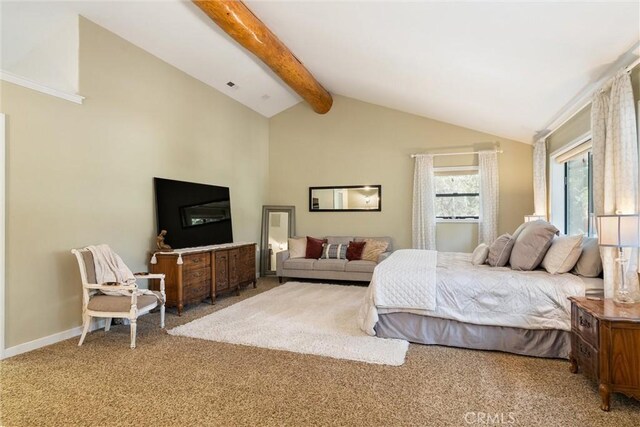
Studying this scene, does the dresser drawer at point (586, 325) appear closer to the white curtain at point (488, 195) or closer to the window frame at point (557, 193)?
the window frame at point (557, 193)

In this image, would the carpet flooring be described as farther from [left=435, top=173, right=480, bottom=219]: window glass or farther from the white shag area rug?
[left=435, top=173, right=480, bottom=219]: window glass

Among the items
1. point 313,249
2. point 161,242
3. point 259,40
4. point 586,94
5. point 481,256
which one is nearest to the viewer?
point 586,94

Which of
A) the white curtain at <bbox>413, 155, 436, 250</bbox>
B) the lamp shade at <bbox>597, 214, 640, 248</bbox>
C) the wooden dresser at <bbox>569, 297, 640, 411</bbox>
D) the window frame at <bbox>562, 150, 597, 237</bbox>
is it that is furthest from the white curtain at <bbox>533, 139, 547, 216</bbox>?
the wooden dresser at <bbox>569, 297, 640, 411</bbox>

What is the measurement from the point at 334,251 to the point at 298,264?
0.69 m

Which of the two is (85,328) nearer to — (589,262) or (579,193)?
(589,262)

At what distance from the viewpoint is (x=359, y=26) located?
3.34 meters

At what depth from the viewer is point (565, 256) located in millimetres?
2930

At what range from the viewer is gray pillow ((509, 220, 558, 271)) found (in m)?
3.10

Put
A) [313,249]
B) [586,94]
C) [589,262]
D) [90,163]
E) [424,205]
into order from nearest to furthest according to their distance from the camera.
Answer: [589,262] < [586,94] < [90,163] < [424,205] < [313,249]

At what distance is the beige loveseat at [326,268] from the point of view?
556 centimetres

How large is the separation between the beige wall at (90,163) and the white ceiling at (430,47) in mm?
421

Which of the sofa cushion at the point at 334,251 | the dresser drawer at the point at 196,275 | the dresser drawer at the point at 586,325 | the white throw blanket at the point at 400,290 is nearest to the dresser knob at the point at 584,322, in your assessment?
the dresser drawer at the point at 586,325

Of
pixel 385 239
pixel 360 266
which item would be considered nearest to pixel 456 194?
pixel 385 239

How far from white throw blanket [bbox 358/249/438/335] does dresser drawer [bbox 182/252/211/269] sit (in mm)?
2199
